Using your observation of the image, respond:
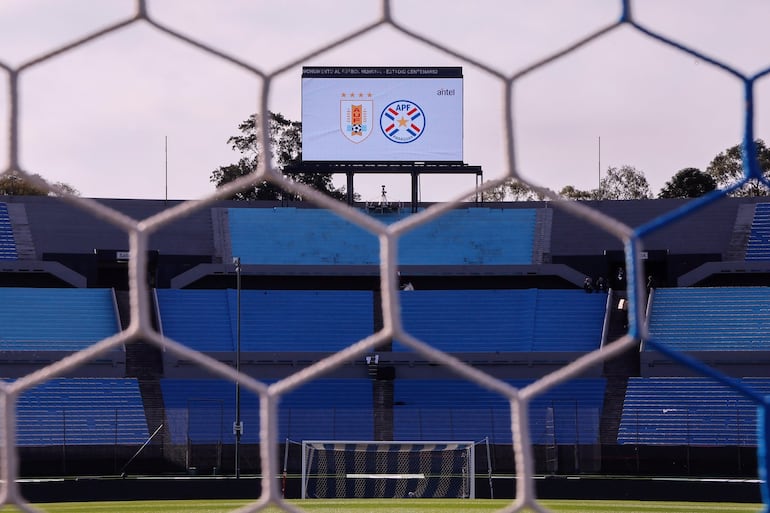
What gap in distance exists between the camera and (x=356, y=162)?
66.7ft

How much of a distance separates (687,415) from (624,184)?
16.5 m

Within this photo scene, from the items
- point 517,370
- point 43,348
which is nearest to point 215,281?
point 43,348

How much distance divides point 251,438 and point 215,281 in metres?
5.36

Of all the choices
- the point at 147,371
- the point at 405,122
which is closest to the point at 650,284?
the point at 405,122

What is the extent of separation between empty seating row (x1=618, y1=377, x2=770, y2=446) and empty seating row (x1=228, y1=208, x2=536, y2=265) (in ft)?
17.8

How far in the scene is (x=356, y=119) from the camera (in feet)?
68.1

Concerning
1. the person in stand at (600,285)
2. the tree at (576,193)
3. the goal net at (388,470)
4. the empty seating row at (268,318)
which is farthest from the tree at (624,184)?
the goal net at (388,470)

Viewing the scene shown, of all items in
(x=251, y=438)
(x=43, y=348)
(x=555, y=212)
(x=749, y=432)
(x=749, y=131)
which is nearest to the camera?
(x=749, y=131)

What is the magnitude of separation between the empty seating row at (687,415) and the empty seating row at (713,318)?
31.4 inches

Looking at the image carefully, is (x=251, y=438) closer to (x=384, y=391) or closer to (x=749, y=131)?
(x=384, y=391)

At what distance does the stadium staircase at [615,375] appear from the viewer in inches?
594

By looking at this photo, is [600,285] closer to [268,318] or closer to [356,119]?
[356,119]

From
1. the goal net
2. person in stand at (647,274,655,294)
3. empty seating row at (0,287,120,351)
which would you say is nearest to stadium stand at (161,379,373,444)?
empty seating row at (0,287,120,351)

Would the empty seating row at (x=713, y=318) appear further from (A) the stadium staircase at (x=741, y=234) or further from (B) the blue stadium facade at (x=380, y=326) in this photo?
(A) the stadium staircase at (x=741, y=234)
